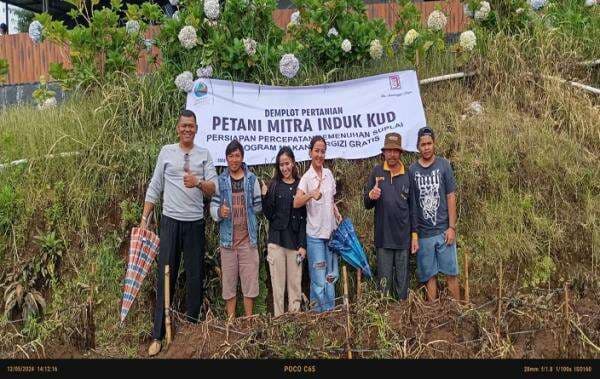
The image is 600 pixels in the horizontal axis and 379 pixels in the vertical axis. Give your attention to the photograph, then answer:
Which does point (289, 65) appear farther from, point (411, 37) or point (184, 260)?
point (184, 260)

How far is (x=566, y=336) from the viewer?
402 centimetres

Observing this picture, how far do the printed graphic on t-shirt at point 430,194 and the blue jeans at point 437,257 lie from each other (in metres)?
0.16

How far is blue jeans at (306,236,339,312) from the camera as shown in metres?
4.85

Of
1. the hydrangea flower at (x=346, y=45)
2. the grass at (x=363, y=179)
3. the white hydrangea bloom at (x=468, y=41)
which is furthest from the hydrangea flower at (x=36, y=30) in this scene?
the white hydrangea bloom at (x=468, y=41)

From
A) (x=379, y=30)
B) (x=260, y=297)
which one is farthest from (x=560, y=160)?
(x=260, y=297)

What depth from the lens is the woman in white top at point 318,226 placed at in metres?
4.84

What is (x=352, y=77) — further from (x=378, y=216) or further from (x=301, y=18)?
(x=378, y=216)

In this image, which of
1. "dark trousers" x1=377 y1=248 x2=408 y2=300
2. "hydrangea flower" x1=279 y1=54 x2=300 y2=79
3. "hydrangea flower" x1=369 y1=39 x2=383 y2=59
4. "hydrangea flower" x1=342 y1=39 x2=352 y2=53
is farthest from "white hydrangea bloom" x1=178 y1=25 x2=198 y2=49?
"dark trousers" x1=377 y1=248 x2=408 y2=300

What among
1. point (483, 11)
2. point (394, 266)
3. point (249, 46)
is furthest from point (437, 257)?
point (483, 11)

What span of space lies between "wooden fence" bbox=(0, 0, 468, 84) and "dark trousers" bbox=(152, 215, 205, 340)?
4480 mm

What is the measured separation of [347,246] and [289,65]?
93.1 inches

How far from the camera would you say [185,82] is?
6.37m

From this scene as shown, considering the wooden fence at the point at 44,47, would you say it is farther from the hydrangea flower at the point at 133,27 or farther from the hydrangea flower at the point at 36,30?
the hydrangea flower at the point at 133,27

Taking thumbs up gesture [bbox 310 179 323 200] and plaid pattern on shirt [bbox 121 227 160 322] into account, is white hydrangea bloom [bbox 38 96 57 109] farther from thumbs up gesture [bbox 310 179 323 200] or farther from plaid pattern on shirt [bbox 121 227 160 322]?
thumbs up gesture [bbox 310 179 323 200]
